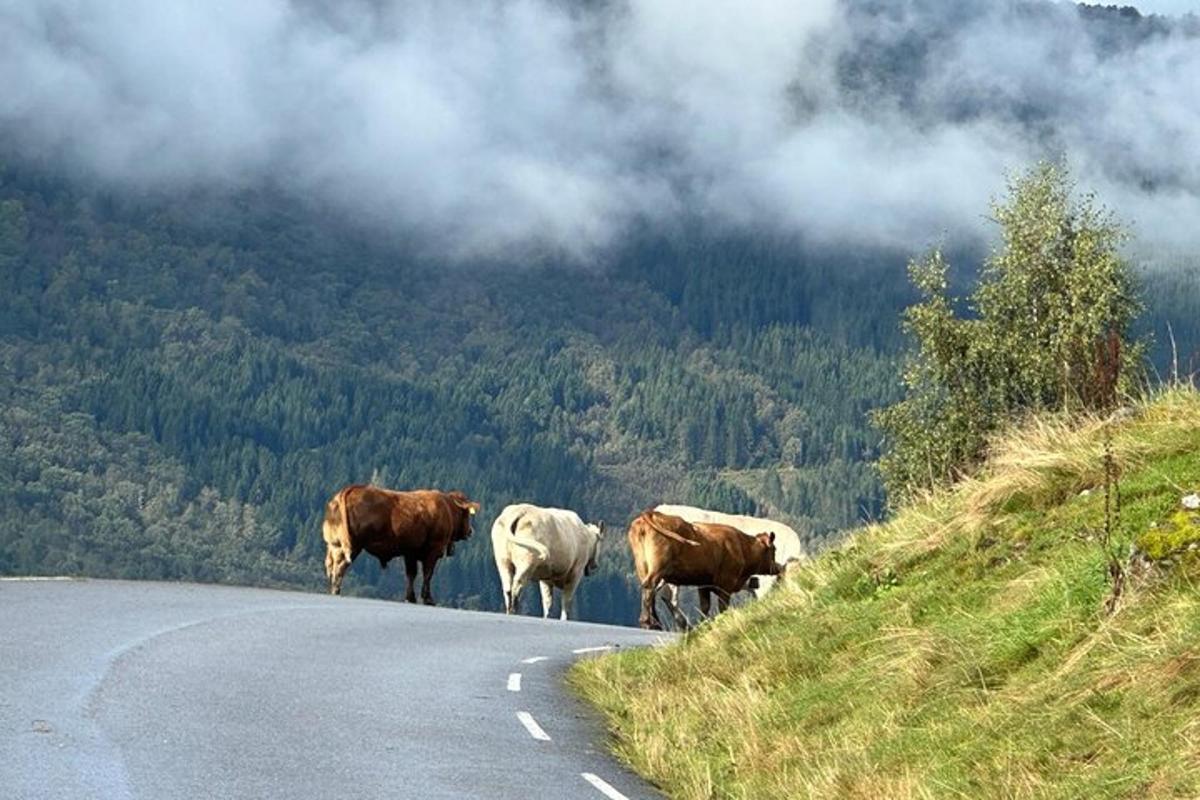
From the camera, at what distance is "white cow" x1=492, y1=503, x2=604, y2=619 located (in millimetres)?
48469

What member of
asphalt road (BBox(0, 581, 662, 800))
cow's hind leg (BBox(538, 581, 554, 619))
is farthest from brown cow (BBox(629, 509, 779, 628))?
asphalt road (BBox(0, 581, 662, 800))

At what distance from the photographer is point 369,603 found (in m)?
34.6

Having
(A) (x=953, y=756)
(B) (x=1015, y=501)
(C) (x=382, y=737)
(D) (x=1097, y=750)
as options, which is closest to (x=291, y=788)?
(C) (x=382, y=737)

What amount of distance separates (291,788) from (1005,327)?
49.1 metres

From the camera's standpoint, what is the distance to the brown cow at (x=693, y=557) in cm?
3788

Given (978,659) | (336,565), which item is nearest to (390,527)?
(336,565)

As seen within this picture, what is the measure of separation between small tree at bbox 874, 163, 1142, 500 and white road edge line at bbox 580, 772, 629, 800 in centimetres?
4267

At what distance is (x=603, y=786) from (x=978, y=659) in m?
2.96

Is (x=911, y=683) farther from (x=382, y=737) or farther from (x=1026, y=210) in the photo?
(x=1026, y=210)

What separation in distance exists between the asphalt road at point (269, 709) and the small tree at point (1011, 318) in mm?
32430

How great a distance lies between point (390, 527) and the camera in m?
45.4

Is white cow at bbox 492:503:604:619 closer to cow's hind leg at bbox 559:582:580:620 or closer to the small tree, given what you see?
cow's hind leg at bbox 559:582:580:620

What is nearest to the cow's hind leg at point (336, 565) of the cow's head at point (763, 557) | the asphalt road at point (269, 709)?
the cow's head at point (763, 557)

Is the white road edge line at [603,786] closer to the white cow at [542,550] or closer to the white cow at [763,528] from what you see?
the white cow at [542,550]
